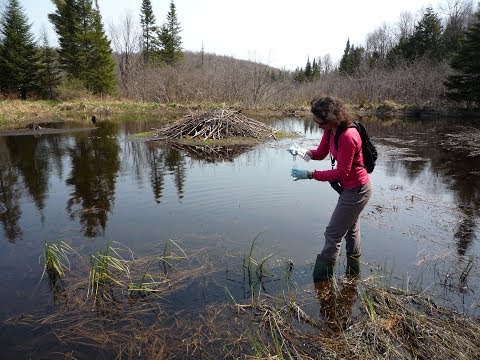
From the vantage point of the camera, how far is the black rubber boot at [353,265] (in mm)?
4230

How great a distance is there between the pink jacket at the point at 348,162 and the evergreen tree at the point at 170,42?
47097mm

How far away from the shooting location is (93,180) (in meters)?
9.04

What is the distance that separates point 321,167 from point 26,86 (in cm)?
3245

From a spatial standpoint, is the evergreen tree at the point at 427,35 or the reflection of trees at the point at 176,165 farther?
the evergreen tree at the point at 427,35

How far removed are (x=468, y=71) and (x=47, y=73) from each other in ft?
122

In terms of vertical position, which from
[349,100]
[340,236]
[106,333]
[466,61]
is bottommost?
[106,333]

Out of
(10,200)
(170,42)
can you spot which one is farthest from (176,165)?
(170,42)

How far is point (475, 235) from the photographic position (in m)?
5.50

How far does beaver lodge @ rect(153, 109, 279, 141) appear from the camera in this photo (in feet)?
51.1

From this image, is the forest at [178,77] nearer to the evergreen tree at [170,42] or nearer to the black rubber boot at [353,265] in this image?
the evergreen tree at [170,42]

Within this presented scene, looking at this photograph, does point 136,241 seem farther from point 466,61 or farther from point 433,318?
point 466,61

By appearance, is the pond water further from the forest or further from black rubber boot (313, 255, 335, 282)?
the forest

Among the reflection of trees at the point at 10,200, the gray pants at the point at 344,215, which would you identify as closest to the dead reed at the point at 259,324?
the gray pants at the point at 344,215

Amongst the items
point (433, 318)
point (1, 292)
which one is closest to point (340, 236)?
point (433, 318)
